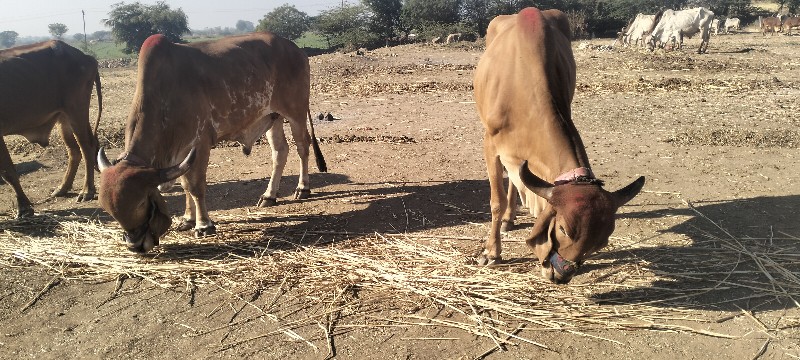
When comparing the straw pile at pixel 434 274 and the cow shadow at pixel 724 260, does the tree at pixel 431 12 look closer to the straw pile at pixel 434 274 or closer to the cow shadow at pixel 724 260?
the cow shadow at pixel 724 260

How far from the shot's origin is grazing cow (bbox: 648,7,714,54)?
26891 millimetres

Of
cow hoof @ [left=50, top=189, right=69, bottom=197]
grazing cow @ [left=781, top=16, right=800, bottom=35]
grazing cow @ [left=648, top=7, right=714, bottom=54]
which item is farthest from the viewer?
grazing cow @ [left=781, top=16, right=800, bottom=35]

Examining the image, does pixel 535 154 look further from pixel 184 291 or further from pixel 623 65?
pixel 623 65

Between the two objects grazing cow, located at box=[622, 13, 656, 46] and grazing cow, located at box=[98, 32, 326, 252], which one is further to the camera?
grazing cow, located at box=[622, 13, 656, 46]

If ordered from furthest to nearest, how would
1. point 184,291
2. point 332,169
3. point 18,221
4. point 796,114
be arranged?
point 796,114 → point 332,169 → point 18,221 → point 184,291

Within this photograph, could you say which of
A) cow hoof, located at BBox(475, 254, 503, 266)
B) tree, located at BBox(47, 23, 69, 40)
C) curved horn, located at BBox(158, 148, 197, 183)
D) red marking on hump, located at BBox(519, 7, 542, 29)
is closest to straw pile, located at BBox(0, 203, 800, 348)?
cow hoof, located at BBox(475, 254, 503, 266)

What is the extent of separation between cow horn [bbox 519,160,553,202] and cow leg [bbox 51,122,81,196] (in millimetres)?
6845

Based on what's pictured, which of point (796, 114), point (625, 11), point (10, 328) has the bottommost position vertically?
point (10, 328)

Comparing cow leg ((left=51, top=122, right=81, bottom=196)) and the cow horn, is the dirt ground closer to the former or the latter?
cow leg ((left=51, top=122, right=81, bottom=196))

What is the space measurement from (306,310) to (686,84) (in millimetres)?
13800

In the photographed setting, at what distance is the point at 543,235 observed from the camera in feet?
13.3

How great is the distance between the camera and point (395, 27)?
43844 millimetres

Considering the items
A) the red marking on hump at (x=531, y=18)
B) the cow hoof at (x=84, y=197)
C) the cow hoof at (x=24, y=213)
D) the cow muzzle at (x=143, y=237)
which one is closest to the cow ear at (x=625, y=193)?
the red marking on hump at (x=531, y=18)

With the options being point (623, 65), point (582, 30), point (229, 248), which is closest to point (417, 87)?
point (623, 65)
